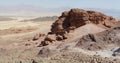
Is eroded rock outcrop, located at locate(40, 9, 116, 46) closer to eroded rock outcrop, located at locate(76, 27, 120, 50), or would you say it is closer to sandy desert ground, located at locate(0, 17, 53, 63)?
sandy desert ground, located at locate(0, 17, 53, 63)

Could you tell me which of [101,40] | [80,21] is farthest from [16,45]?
[101,40]

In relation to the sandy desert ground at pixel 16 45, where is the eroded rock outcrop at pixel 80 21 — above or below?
above

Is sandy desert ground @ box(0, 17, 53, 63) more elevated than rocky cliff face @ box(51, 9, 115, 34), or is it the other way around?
rocky cliff face @ box(51, 9, 115, 34)

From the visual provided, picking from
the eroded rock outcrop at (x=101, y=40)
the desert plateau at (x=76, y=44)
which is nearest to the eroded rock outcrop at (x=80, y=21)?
the desert plateau at (x=76, y=44)

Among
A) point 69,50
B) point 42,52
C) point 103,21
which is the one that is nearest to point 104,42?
point 69,50

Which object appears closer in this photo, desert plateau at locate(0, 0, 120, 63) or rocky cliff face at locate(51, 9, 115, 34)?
desert plateau at locate(0, 0, 120, 63)

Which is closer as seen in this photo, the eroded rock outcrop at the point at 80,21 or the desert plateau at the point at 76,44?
the desert plateau at the point at 76,44

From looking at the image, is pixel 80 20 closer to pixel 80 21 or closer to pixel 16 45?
pixel 80 21

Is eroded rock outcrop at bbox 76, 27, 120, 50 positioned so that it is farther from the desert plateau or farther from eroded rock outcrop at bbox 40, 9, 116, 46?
eroded rock outcrop at bbox 40, 9, 116, 46

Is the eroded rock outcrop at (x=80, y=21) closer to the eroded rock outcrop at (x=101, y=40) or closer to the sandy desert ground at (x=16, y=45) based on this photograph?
the sandy desert ground at (x=16, y=45)

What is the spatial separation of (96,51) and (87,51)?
0.59 metres

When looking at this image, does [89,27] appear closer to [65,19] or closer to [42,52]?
[65,19]

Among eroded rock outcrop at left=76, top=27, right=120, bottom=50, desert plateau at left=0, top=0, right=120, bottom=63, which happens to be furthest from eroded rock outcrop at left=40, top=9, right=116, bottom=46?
eroded rock outcrop at left=76, top=27, right=120, bottom=50

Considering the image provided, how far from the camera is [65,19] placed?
34.6 m
